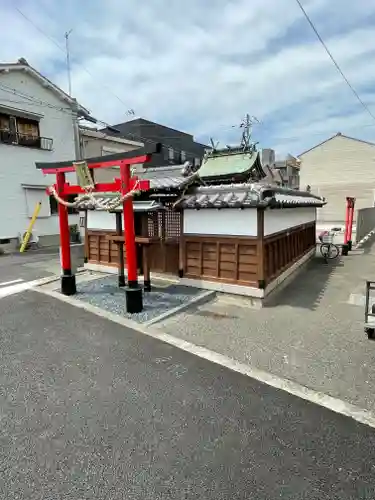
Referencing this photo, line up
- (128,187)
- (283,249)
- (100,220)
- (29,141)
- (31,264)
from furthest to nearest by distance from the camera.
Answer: (29,141) → (31,264) → (100,220) → (283,249) → (128,187)

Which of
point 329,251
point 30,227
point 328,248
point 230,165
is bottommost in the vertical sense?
point 329,251

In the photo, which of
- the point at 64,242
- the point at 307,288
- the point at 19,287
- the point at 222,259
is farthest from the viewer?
the point at 307,288

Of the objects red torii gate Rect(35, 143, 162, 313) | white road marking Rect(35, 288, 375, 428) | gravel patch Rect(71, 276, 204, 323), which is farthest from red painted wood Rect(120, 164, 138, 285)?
white road marking Rect(35, 288, 375, 428)

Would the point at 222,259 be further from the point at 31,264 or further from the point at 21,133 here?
the point at 21,133

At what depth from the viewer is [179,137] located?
3256cm

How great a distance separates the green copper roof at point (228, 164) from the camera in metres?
13.7

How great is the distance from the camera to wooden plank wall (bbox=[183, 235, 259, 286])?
7.51 m

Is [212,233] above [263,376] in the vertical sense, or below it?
above

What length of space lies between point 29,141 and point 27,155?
2.68 ft

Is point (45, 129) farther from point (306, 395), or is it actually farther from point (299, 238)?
point (306, 395)

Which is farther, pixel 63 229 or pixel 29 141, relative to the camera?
pixel 29 141

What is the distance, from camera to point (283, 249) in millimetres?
9477

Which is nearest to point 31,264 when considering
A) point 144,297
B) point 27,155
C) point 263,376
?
point 144,297

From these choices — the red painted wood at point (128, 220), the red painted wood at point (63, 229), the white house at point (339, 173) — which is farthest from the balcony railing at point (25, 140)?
the white house at point (339, 173)
